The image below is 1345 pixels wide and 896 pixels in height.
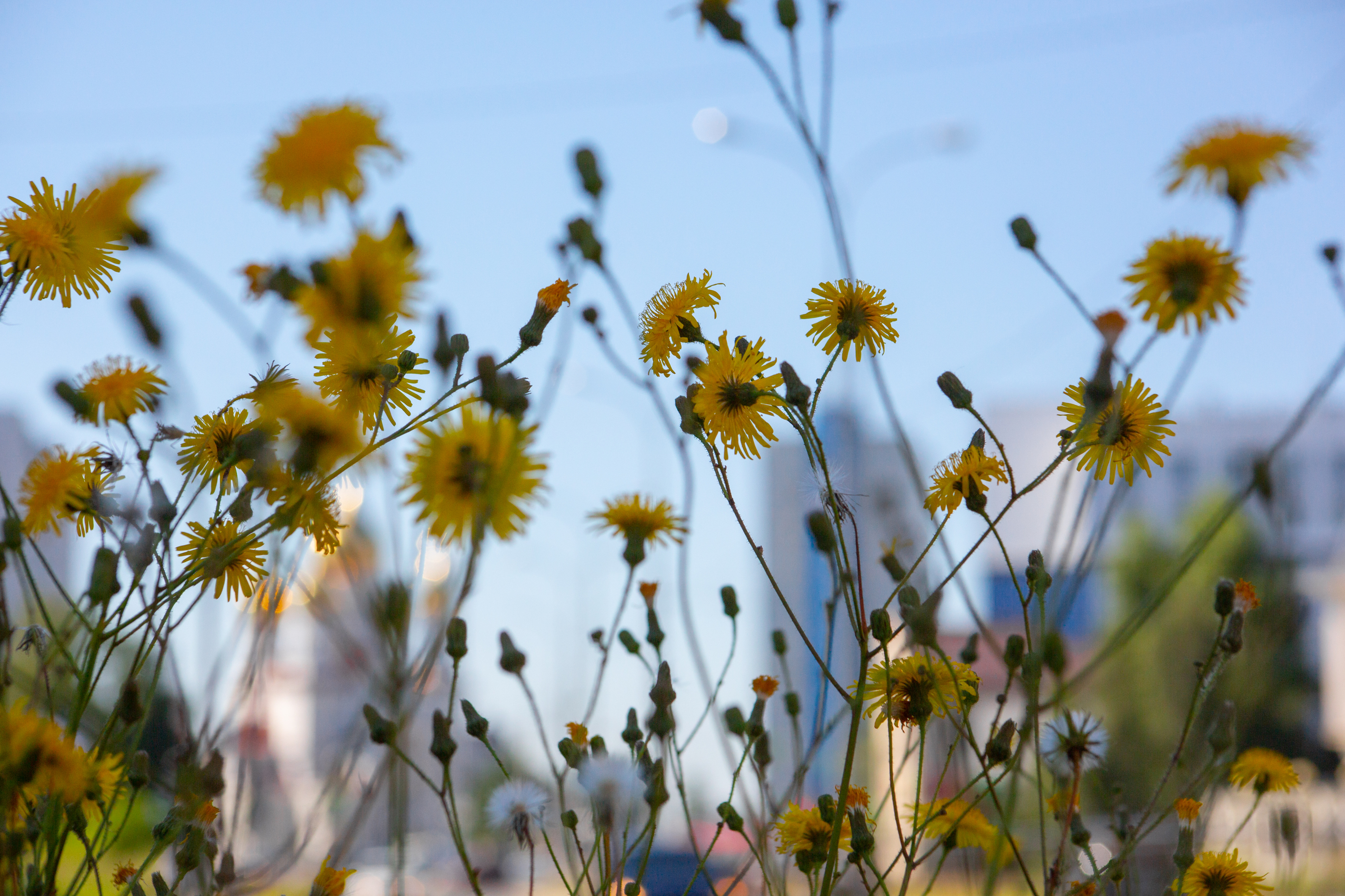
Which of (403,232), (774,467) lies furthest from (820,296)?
(774,467)

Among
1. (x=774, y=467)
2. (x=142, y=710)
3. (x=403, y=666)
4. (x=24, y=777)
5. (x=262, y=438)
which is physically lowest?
(x=24, y=777)

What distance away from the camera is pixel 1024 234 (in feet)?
5.74

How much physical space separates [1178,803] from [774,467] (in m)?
35.8

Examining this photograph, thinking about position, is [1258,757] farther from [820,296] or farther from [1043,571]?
[820,296]

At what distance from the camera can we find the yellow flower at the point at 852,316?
5.20ft

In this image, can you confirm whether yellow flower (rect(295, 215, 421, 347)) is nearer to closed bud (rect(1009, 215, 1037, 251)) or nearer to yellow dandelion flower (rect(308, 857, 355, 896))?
yellow dandelion flower (rect(308, 857, 355, 896))

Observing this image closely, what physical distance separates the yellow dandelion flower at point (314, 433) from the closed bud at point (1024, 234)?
1.11 meters

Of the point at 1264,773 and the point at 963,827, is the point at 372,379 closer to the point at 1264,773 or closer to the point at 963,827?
the point at 963,827

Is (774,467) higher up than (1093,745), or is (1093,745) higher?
(774,467)

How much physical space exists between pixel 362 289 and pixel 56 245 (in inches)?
29.0

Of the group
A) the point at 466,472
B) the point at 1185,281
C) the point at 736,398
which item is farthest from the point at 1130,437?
the point at 466,472

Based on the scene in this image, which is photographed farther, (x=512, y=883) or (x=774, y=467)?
(x=774, y=467)

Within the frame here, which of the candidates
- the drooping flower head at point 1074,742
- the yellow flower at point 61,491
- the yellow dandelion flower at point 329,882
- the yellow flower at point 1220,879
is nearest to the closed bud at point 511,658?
the yellow dandelion flower at point 329,882

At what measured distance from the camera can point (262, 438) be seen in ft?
4.07
